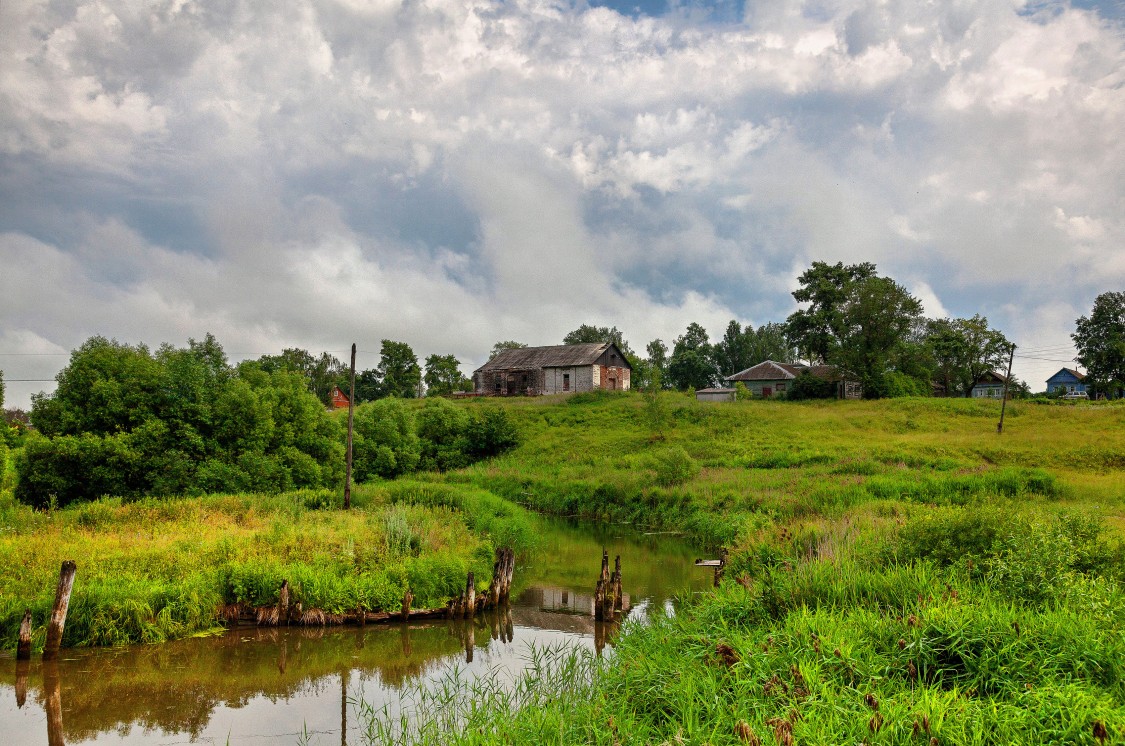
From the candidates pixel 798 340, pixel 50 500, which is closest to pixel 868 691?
pixel 50 500

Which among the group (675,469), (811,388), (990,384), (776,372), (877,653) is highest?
(776,372)

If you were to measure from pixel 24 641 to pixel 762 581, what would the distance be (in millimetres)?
13212

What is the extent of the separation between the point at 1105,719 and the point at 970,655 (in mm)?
1791

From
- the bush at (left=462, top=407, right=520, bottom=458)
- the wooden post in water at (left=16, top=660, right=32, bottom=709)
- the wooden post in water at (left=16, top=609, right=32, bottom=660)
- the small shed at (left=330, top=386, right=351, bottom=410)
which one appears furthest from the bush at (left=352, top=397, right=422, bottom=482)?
the small shed at (left=330, top=386, right=351, bottom=410)

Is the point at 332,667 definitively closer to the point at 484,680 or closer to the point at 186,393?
the point at 484,680

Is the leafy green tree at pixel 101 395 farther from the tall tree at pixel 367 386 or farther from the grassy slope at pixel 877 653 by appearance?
the tall tree at pixel 367 386

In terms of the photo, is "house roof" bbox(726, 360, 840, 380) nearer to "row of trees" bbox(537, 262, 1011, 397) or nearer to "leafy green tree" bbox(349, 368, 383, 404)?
"row of trees" bbox(537, 262, 1011, 397)

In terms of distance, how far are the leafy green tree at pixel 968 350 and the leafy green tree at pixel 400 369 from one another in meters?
52.3

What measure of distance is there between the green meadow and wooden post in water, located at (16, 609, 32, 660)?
0.87 meters

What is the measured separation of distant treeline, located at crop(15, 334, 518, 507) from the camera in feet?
83.8

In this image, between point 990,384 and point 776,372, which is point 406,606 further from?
point 990,384

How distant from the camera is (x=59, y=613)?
41.1 ft

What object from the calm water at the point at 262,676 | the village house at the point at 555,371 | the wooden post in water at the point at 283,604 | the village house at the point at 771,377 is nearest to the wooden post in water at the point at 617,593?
the calm water at the point at 262,676

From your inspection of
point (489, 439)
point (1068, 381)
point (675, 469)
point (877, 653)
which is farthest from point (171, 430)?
point (1068, 381)
